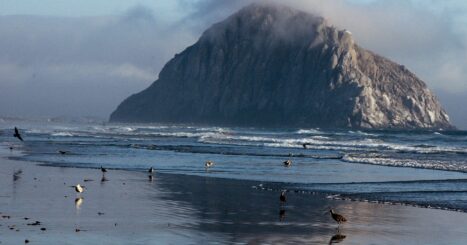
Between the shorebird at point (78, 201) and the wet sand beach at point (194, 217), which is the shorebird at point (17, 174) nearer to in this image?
the wet sand beach at point (194, 217)

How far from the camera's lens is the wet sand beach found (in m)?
18.0

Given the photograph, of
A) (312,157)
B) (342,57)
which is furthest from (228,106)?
(312,157)

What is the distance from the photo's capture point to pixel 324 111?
575 feet

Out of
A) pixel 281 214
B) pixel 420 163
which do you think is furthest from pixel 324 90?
pixel 281 214

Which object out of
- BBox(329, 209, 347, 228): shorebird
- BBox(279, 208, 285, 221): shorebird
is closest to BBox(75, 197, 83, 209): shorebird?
BBox(279, 208, 285, 221): shorebird

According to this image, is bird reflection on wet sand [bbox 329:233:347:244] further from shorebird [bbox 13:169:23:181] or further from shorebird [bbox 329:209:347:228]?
shorebird [bbox 13:169:23:181]

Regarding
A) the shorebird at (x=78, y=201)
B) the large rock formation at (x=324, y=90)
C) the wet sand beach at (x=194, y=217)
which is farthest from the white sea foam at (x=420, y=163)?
the large rock formation at (x=324, y=90)

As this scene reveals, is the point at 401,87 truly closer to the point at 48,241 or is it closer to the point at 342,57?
the point at 342,57

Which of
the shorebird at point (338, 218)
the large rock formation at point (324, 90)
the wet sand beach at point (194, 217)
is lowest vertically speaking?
the wet sand beach at point (194, 217)

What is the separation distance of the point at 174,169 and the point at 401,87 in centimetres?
15098

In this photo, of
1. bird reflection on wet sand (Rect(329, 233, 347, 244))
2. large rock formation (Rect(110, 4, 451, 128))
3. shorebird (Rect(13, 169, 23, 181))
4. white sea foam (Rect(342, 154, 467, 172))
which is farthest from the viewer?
large rock formation (Rect(110, 4, 451, 128))

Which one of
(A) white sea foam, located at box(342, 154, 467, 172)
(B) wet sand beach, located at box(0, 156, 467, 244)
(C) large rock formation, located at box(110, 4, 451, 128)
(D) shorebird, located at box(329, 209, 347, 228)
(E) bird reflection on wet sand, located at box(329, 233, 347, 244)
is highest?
(C) large rock formation, located at box(110, 4, 451, 128)

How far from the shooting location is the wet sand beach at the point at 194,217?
59.0ft

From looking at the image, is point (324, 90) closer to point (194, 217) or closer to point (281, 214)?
point (281, 214)
